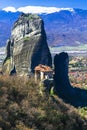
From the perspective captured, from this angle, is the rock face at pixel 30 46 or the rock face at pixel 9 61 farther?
the rock face at pixel 9 61

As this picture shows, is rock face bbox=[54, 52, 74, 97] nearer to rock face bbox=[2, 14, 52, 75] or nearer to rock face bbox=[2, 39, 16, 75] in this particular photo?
rock face bbox=[2, 14, 52, 75]

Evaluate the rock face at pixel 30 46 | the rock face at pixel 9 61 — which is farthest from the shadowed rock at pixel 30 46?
the rock face at pixel 9 61

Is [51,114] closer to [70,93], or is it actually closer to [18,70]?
[70,93]

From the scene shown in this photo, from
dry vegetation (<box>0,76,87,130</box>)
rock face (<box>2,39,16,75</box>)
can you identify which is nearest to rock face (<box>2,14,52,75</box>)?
rock face (<box>2,39,16,75</box>)

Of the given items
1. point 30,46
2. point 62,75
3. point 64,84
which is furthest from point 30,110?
point 30,46

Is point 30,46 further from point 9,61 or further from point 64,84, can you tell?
point 64,84

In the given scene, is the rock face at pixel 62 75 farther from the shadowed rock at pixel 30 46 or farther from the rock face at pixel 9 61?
the rock face at pixel 9 61

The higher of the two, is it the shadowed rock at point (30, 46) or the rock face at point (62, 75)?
the shadowed rock at point (30, 46)
